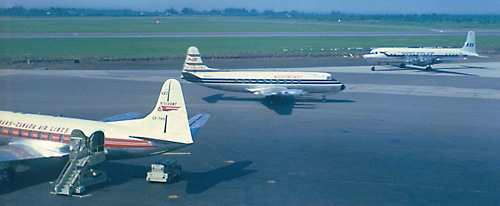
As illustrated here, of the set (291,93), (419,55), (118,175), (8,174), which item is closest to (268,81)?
(291,93)

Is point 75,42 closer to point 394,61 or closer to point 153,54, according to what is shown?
point 153,54

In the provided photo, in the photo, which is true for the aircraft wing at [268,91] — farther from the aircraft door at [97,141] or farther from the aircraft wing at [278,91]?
the aircraft door at [97,141]

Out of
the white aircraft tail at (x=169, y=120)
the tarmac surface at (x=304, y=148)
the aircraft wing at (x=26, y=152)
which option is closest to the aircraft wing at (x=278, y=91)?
the tarmac surface at (x=304, y=148)

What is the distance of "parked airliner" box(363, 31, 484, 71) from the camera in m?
91.1

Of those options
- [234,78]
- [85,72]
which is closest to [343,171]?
[234,78]

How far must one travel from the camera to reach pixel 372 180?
29703mm

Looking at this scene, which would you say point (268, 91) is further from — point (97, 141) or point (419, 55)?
point (419, 55)

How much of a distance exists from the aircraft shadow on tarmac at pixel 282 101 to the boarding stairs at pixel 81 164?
1044 inches

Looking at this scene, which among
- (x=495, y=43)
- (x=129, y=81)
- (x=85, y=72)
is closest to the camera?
(x=129, y=81)

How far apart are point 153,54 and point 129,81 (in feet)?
144

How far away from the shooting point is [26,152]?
28172 millimetres

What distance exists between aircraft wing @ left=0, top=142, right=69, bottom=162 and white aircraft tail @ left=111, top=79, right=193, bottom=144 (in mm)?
5206

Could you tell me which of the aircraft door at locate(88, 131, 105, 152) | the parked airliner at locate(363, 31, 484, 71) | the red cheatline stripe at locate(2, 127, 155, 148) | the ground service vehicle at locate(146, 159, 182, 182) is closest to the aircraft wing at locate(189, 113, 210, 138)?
the ground service vehicle at locate(146, 159, 182, 182)

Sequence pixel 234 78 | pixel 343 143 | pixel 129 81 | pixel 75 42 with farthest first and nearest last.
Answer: pixel 75 42 < pixel 129 81 < pixel 234 78 < pixel 343 143
